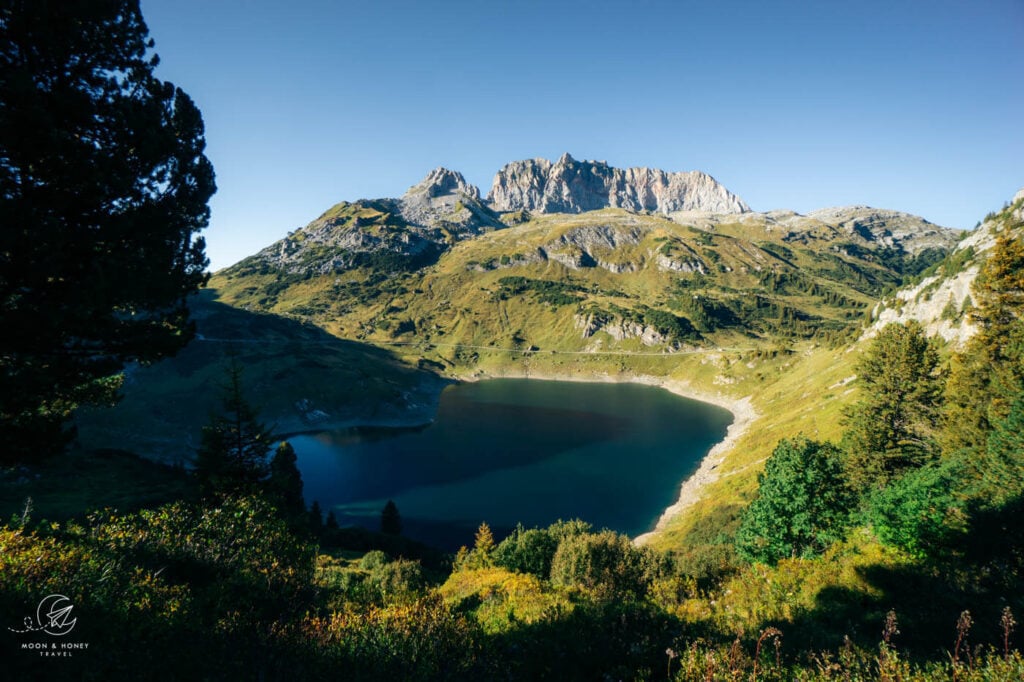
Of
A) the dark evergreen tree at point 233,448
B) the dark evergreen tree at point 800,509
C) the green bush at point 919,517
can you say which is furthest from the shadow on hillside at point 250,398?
the green bush at point 919,517

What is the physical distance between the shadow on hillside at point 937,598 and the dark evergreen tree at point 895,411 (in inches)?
826

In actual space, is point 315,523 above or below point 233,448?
below

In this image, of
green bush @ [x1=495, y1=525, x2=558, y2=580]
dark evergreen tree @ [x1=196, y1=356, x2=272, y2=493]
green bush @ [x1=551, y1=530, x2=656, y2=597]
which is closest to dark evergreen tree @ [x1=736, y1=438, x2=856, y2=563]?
green bush @ [x1=551, y1=530, x2=656, y2=597]

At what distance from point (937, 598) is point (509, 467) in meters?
105

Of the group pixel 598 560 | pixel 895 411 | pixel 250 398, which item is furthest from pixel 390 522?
pixel 250 398

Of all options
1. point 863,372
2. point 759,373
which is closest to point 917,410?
point 863,372

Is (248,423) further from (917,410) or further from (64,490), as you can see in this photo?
(917,410)

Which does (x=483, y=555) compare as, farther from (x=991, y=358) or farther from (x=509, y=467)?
(x=509, y=467)

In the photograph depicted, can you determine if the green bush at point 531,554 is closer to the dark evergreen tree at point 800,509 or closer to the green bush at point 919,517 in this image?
the dark evergreen tree at point 800,509

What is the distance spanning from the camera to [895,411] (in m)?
35.3

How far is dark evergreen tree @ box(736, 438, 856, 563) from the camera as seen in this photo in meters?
27.1

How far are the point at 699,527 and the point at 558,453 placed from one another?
207ft

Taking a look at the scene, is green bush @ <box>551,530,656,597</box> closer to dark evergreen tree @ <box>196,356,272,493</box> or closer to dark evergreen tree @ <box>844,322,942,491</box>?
dark evergreen tree @ <box>844,322,942,491</box>

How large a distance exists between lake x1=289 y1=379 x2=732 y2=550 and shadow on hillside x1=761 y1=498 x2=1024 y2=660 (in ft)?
225
